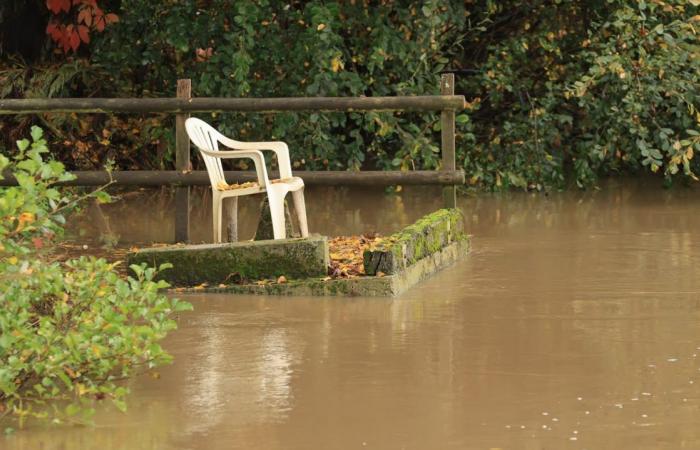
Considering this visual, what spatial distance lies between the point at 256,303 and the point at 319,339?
1205 millimetres

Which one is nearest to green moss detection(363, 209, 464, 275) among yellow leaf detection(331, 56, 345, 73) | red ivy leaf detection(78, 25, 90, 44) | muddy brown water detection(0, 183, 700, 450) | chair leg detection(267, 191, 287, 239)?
muddy brown water detection(0, 183, 700, 450)

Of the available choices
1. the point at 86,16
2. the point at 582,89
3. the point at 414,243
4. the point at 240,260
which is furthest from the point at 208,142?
the point at 582,89

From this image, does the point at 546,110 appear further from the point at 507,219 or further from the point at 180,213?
the point at 180,213

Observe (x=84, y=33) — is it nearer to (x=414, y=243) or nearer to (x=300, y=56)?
(x=300, y=56)

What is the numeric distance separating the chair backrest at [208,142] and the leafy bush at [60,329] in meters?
3.65

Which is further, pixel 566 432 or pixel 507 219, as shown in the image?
pixel 507 219

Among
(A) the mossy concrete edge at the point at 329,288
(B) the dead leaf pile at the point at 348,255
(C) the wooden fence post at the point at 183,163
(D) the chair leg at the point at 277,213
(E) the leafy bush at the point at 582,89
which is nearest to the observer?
(A) the mossy concrete edge at the point at 329,288

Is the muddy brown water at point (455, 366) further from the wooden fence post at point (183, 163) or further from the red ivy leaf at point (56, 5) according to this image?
the red ivy leaf at point (56, 5)

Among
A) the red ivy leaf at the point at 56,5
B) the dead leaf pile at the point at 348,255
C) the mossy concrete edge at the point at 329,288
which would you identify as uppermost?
the red ivy leaf at the point at 56,5

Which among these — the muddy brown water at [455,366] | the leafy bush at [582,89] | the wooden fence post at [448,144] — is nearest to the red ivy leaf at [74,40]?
the leafy bush at [582,89]

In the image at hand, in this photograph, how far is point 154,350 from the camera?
645 cm

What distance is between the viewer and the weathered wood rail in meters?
11.6

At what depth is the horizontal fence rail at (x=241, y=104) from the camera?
11.6 meters

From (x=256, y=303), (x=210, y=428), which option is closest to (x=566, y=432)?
(x=210, y=428)
